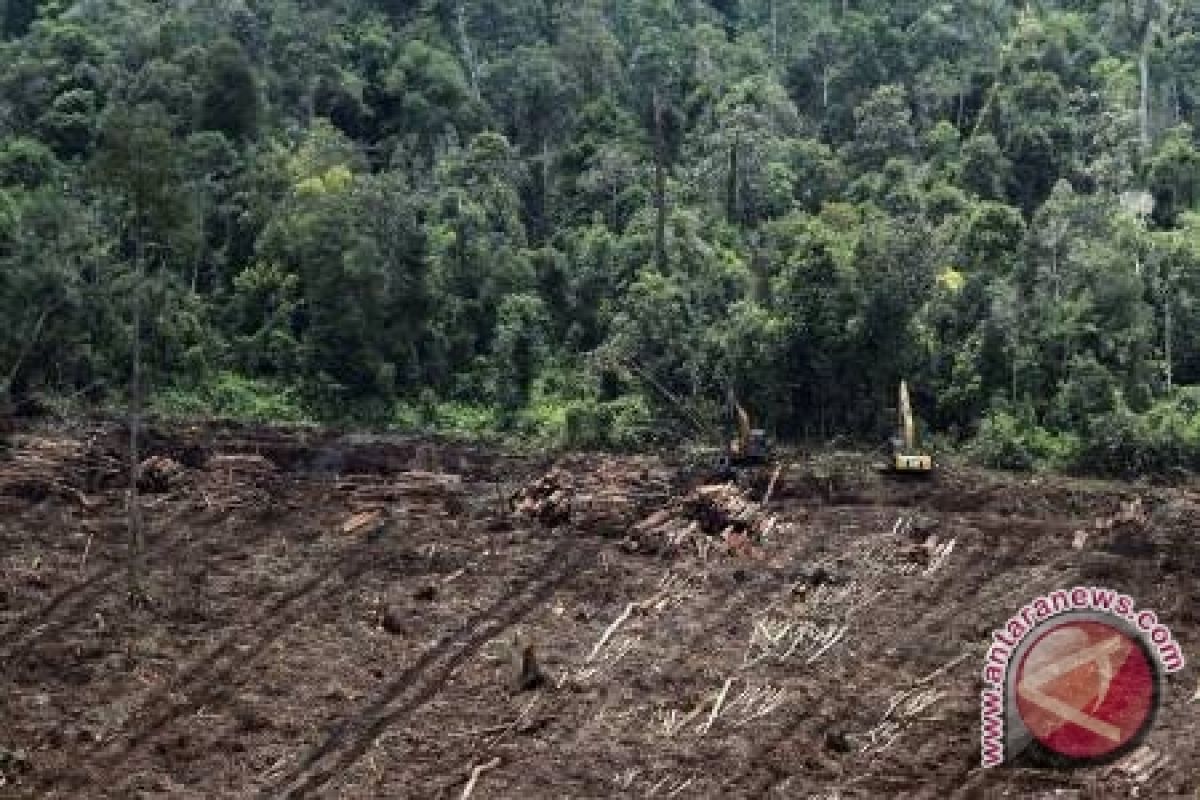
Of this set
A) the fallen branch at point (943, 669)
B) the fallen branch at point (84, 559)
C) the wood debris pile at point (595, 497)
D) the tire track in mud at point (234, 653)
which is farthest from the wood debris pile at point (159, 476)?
the fallen branch at point (943, 669)

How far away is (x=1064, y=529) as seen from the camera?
22.6m

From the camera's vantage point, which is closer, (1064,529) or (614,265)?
(1064,529)

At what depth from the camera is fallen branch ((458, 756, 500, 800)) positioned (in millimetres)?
15258

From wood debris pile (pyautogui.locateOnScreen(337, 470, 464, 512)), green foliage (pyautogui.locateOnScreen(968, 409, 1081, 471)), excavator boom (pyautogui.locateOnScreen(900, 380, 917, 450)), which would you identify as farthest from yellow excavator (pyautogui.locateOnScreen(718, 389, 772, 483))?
wood debris pile (pyautogui.locateOnScreen(337, 470, 464, 512))

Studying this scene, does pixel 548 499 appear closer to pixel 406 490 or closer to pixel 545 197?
pixel 406 490

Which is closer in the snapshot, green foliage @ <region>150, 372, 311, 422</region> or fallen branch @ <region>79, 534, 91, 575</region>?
fallen branch @ <region>79, 534, 91, 575</region>

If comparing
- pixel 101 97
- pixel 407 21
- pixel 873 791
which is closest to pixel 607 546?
pixel 873 791

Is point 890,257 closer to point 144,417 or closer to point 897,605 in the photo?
point 897,605

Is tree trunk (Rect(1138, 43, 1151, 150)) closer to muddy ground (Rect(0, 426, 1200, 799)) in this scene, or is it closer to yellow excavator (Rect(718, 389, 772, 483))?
muddy ground (Rect(0, 426, 1200, 799))

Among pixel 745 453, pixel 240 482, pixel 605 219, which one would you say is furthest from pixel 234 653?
pixel 605 219

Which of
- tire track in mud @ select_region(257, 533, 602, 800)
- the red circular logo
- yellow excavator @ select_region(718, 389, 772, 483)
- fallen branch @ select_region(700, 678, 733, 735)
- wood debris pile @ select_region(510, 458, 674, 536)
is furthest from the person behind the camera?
yellow excavator @ select_region(718, 389, 772, 483)

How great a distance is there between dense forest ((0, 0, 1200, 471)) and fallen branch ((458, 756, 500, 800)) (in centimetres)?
743

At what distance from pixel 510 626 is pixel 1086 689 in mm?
6618

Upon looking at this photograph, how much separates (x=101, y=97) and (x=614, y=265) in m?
13.0
